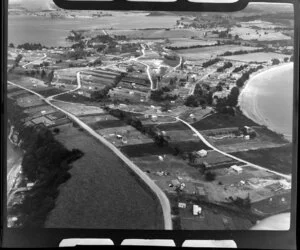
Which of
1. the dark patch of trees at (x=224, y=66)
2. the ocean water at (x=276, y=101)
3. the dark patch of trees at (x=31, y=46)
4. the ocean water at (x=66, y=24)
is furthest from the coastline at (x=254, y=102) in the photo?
the dark patch of trees at (x=31, y=46)

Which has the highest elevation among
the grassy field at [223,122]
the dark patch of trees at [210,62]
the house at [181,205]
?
the dark patch of trees at [210,62]

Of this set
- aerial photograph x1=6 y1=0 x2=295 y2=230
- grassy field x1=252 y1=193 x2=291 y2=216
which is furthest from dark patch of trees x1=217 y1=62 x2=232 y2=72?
grassy field x1=252 y1=193 x2=291 y2=216

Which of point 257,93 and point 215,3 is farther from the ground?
point 215,3

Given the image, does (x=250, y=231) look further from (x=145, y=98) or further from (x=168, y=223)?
(x=145, y=98)

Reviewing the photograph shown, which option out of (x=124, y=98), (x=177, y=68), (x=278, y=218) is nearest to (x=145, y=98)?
(x=124, y=98)

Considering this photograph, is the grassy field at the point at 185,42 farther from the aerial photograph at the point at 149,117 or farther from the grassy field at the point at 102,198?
the grassy field at the point at 102,198

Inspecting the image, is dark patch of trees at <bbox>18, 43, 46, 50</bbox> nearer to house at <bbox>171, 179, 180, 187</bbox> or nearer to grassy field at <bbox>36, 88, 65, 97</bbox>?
grassy field at <bbox>36, 88, 65, 97</bbox>
